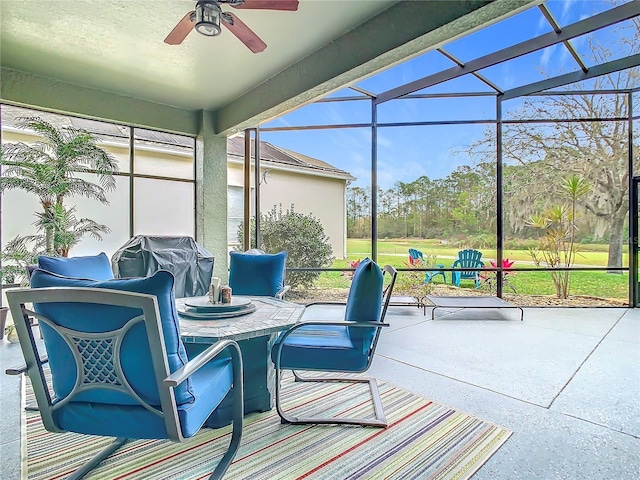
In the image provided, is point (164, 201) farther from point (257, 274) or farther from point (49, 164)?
point (257, 274)

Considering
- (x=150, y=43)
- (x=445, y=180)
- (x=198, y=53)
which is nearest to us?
(x=150, y=43)

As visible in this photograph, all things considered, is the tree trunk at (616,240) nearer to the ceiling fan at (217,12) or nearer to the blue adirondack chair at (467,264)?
the blue adirondack chair at (467,264)

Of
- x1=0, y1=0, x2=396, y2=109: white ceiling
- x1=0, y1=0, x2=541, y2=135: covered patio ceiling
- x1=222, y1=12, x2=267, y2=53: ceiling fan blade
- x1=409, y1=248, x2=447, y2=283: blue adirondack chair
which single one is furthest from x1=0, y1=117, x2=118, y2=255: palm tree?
x1=409, y1=248, x2=447, y2=283: blue adirondack chair

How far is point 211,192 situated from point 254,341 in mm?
3649

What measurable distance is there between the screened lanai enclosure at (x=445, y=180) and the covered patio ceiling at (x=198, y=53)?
750 millimetres

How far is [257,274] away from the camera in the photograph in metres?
3.60

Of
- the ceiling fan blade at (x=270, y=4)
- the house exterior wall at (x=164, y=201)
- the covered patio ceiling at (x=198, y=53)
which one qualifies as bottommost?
the house exterior wall at (x=164, y=201)

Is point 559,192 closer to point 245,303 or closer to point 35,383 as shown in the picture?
point 245,303

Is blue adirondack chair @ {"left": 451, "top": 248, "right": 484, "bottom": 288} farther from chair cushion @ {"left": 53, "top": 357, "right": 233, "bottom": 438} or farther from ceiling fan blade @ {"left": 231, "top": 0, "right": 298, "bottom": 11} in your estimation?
chair cushion @ {"left": 53, "top": 357, "right": 233, "bottom": 438}

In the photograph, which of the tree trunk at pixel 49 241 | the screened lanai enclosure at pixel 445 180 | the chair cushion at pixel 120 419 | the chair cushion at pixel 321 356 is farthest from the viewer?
the screened lanai enclosure at pixel 445 180

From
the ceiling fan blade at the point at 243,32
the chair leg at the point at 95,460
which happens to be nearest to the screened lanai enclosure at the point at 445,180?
the ceiling fan blade at the point at 243,32

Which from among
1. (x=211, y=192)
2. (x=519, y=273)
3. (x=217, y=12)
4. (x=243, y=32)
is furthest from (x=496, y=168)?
(x=217, y=12)

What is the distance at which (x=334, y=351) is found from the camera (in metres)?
2.20

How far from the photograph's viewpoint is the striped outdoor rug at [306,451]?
1.79 meters
